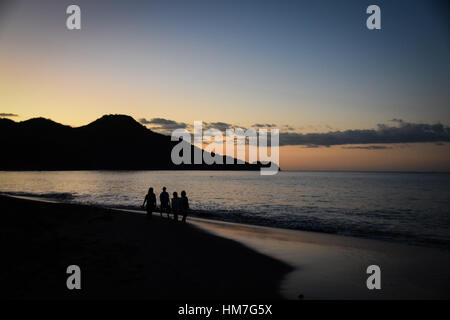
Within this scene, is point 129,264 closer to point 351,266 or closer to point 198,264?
point 198,264

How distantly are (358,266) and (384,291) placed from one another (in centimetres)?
259

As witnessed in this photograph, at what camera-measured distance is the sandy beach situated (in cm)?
791

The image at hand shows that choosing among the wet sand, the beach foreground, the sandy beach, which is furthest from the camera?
the wet sand

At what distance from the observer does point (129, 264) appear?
973cm

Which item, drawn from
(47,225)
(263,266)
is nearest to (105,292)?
(263,266)

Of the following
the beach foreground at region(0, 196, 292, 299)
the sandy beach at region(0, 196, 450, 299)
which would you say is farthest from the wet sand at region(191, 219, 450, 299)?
the beach foreground at region(0, 196, 292, 299)

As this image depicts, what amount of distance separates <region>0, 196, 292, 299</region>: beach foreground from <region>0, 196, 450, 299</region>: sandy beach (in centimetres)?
3

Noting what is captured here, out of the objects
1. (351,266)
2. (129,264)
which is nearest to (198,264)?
(129,264)

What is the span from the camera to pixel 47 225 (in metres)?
15.7

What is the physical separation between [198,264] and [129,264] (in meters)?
2.40

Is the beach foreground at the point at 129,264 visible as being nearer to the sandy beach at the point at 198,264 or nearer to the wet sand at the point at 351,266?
the sandy beach at the point at 198,264

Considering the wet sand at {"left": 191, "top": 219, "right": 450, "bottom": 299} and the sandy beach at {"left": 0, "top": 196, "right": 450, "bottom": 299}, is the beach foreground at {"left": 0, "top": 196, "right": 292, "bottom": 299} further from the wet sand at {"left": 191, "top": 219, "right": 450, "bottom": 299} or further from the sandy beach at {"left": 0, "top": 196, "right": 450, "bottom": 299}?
the wet sand at {"left": 191, "top": 219, "right": 450, "bottom": 299}

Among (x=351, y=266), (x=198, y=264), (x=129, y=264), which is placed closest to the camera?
(x=129, y=264)
